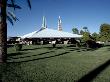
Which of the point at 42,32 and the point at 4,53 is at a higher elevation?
the point at 42,32

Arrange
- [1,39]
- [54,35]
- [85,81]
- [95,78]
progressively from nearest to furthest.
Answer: [85,81]
[95,78]
[1,39]
[54,35]

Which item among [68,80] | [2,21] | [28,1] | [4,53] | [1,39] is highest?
[28,1]

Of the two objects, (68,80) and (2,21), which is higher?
(2,21)

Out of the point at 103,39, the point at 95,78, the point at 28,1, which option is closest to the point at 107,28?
the point at 103,39

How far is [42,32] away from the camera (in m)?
50.6

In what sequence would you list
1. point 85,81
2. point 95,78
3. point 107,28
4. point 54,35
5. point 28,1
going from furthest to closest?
point 107,28, point 54,35, point 28,1, point 95,78, point 85,81

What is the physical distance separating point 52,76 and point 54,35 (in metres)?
38.5

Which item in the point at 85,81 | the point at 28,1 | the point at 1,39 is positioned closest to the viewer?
the point at 85,81

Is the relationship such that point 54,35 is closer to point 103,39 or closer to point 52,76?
point 52,76

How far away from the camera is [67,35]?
2013 inches

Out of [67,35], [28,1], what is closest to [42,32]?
[67,35]

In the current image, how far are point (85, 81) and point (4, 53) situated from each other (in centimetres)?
873

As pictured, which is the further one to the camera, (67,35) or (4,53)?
(67,35)

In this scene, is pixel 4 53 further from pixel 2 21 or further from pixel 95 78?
pixel 95 78
